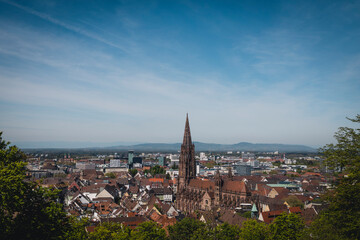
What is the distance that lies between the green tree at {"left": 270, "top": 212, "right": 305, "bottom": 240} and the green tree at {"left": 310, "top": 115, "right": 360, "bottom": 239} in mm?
7185

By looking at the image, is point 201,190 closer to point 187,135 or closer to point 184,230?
point 187,135

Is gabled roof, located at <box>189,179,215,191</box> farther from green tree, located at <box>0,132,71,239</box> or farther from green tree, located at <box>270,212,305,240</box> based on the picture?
green tree, located at <box>0,132,71,239</box>

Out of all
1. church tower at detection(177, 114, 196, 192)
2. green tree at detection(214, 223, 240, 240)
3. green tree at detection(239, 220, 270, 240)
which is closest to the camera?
green tree at detection(239, 220, 270, 240)

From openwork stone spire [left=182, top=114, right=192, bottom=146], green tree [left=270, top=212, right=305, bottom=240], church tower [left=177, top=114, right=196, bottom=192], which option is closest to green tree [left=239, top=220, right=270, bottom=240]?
green tree [left=270, top=212, right=305, bottom=240]

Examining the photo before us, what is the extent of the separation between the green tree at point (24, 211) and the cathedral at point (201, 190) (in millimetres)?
59551

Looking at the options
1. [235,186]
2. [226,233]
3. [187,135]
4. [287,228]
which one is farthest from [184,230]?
[187,135]

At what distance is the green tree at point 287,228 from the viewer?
32062 mm

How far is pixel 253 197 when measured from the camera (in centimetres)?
7356

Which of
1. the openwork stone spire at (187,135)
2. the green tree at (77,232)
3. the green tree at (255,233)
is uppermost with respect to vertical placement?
the openwork stone spire at (187,135)

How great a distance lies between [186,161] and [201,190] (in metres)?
10.3

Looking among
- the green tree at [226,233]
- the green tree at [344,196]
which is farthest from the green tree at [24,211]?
the green tree at [226,233]

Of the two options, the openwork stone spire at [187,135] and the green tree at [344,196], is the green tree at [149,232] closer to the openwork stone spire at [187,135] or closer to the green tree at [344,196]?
the green tree at [344,196]

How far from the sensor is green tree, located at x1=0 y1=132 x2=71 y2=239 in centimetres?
1731

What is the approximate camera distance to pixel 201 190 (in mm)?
86812
